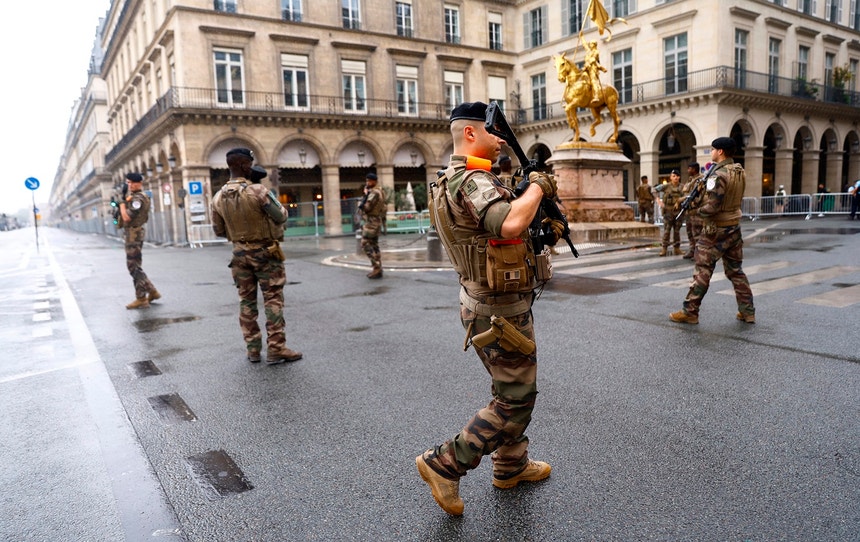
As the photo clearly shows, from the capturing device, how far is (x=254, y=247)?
5555mm

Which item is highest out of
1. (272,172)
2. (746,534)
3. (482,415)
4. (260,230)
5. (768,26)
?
(768,26)

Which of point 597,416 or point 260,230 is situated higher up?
point 260,230

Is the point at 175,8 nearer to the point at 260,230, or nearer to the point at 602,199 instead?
the point at 602,199

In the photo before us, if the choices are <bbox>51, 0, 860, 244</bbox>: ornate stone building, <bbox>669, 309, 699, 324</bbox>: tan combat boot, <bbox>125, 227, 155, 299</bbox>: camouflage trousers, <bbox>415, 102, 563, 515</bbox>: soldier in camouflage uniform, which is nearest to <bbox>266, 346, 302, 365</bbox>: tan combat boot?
<bbox>415, 102, 563, 515</bbox>: soldier in camouflage uniform

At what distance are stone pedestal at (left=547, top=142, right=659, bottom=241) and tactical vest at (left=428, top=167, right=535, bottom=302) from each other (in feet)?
45.4

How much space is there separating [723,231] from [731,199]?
348 mm

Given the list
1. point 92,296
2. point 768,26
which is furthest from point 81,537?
point 768,26

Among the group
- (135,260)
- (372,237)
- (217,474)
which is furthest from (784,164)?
(217,474)

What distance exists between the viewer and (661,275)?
10.0 m

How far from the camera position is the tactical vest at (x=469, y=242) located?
8.84ft

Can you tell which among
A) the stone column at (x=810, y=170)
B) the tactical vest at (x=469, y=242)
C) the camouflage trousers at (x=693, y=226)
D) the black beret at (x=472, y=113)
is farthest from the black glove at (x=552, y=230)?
the stone column at (x=810, y=170)

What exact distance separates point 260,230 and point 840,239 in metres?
15.5

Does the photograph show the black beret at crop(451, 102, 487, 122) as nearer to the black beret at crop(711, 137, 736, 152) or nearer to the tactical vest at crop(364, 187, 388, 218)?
the black beret at crop(711, 137, 736, 152)

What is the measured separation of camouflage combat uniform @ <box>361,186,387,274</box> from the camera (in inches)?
432
